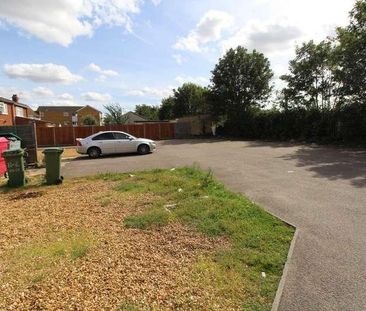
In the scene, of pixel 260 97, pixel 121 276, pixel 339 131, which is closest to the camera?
pixel 121 276

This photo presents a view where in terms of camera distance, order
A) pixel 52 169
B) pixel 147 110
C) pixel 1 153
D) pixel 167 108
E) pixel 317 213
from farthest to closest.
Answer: pixel 147 110 < pixel 167 108 < pixel 1 153 < pixel 52 169 < pixel 317 213

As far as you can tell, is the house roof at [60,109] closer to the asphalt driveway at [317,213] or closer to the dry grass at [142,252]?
the asphalt driveway at [317,213]

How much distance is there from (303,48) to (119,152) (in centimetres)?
1827

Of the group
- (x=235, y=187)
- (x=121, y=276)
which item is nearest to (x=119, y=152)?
(x=235, y=187)

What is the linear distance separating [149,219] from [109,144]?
14.5 metres

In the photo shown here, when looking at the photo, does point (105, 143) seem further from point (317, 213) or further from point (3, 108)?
point (3, 108)

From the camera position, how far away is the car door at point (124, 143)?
20531 mm

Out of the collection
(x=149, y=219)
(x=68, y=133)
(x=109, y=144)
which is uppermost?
(x=68, y=133)

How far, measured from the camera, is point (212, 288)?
4.02 metres

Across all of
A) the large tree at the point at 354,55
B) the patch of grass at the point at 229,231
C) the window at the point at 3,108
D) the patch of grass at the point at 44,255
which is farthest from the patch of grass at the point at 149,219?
the window at the point at 3,108

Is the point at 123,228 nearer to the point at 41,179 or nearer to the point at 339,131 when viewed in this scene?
the point at 41,179

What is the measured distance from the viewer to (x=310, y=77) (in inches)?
1131

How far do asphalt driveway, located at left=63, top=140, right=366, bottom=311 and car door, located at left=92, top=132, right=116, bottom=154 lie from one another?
5173mm

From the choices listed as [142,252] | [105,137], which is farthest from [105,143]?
[142,252]
